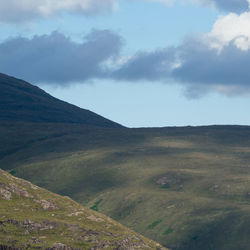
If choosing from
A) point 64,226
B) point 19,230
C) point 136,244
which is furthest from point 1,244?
point 136,244

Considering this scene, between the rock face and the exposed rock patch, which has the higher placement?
the exposed rock patch

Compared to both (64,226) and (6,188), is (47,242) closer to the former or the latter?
(64,226)

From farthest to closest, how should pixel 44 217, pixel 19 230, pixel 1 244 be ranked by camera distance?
1. pixel 44 217
2. pixel 19 230
3. pixel 1 244

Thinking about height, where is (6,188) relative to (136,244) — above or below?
above

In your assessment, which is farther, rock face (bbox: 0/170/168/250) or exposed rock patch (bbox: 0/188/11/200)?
exposed rock patch (bbox: 0/188/11/200)

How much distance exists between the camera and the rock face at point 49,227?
544 ft

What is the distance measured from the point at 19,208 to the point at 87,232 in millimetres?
20788

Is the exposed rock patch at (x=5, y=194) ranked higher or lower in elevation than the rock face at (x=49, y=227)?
higher

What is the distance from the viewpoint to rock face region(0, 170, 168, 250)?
166 meters

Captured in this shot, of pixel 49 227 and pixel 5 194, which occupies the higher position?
pixel 5 194

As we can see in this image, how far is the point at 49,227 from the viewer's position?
177000 mm

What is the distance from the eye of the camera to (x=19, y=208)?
18488 centimetres

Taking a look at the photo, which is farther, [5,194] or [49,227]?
[5,194]

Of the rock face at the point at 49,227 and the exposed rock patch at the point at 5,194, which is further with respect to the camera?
the exposed rock patch at the point at 5,194
